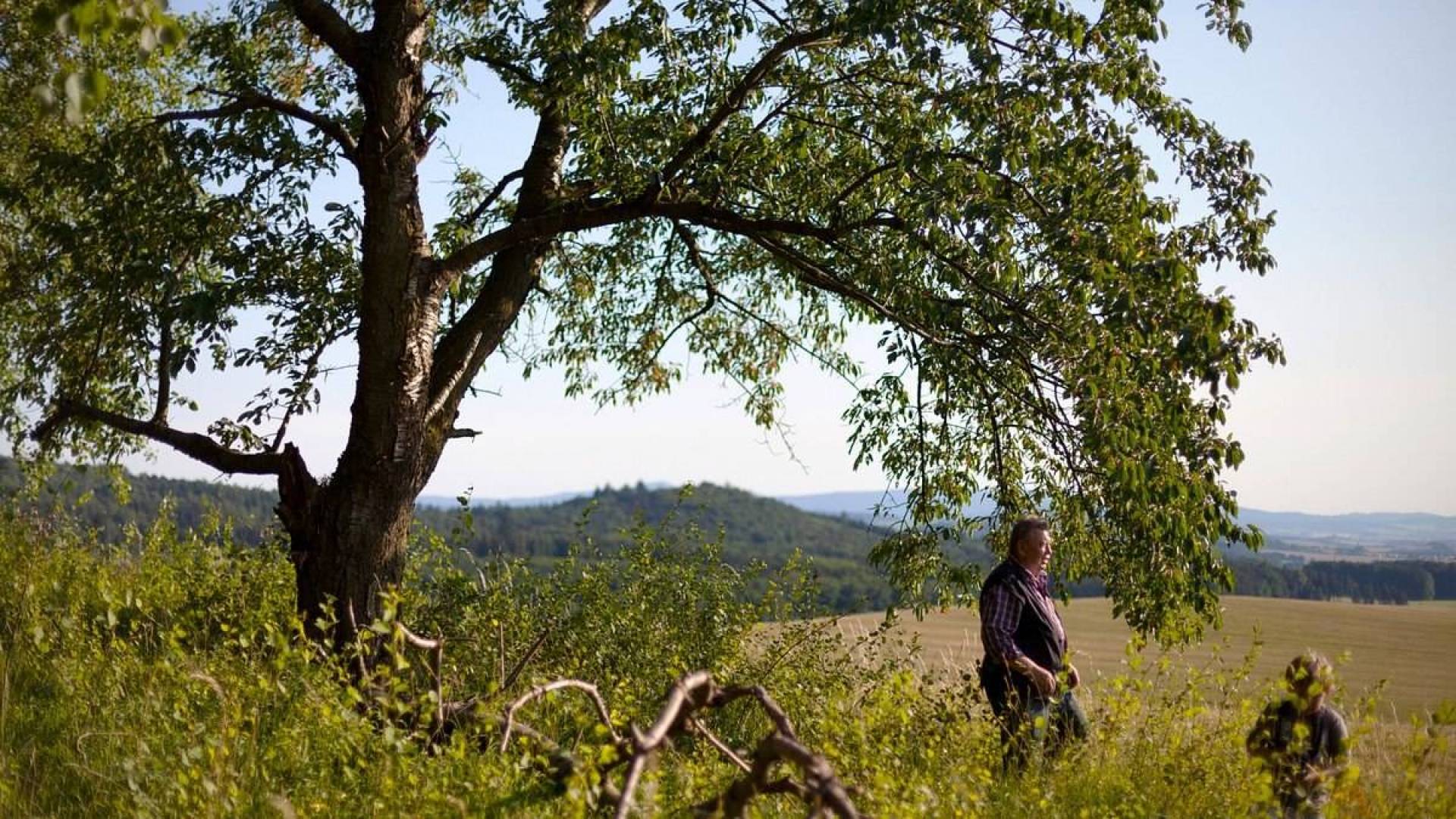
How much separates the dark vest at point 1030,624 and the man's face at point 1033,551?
2.6 inches

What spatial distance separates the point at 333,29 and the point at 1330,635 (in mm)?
22055

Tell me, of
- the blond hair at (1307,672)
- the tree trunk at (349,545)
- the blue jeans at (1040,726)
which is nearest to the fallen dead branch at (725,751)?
the blue jeans at (1040,726)

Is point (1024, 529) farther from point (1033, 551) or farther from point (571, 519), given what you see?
point (571, 519)

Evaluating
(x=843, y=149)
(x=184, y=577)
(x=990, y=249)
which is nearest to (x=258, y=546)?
(x=184, y=577)

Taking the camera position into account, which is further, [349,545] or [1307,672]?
[349,545]

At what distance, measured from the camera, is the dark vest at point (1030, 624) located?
7371mm

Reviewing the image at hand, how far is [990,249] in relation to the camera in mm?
7984

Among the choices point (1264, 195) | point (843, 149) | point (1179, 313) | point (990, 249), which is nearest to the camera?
point (1179, 313)

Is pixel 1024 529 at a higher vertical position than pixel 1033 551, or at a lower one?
higher

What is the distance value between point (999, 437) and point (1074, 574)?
147 centimetres

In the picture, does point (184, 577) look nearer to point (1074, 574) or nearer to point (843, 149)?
point (843, 149)

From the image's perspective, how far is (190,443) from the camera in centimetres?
1009

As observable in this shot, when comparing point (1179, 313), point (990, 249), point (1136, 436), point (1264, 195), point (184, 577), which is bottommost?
point (184, 577)

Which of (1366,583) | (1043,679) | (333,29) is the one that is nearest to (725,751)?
(1043,679)
